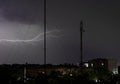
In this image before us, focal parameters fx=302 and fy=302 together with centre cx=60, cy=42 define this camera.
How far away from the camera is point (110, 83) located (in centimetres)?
3175

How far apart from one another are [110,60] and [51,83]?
210 feet

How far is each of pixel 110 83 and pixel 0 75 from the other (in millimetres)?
13434

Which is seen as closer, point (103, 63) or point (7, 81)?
point (7, 81)

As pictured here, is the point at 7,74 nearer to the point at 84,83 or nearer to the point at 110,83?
the point at 84,83

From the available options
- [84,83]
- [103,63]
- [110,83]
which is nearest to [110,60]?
[103,63]

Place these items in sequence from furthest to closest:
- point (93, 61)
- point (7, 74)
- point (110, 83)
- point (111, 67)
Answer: point (93, 61) → point (111, 67) → point (110, 83) → point (7, 74)

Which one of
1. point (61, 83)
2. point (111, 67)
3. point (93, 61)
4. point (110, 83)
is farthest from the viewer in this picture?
point (93, 61)

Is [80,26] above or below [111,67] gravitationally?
above

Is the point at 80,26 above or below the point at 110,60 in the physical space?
above

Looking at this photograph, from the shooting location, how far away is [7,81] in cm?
2261

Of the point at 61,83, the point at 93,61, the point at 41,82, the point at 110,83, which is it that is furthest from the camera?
the point at 93,61

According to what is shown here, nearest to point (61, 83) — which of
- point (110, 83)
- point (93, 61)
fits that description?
point (110, 83)

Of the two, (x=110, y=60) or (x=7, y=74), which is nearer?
(x=7, y=74)

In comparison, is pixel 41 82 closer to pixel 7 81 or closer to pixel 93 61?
pixel 7 81
